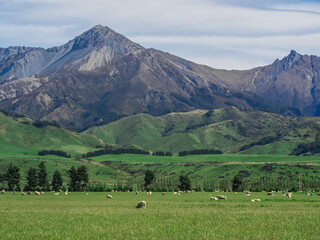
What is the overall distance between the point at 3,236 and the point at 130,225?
1400 centimetres

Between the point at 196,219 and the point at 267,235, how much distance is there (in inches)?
566

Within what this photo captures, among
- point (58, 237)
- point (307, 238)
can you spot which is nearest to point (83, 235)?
point (58, 237)

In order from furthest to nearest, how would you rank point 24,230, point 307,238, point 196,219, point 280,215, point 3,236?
1. point 280,215
2. point 196,219
3. point 24,230
4. point 3,236
5. point 307,238

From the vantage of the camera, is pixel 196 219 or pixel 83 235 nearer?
pixel 83 235

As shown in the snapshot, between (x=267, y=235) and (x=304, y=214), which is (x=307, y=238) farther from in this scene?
(x=304, y=214)

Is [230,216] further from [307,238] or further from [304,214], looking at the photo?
[307,238]

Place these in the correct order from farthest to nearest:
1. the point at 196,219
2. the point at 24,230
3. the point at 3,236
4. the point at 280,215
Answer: the point at 280,215, the point at 196,219, the point at 24,230, the point at 3,236

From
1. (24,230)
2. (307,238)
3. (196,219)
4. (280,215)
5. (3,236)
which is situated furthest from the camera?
(280,215)

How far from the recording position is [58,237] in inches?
1725

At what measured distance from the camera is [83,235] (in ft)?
146

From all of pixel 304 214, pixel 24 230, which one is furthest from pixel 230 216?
pixel 24 230

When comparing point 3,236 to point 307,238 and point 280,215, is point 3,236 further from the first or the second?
point 280,215

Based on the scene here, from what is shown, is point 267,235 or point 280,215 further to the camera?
point 280,215

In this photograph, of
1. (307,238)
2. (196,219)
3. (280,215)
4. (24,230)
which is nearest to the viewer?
(307,238)
